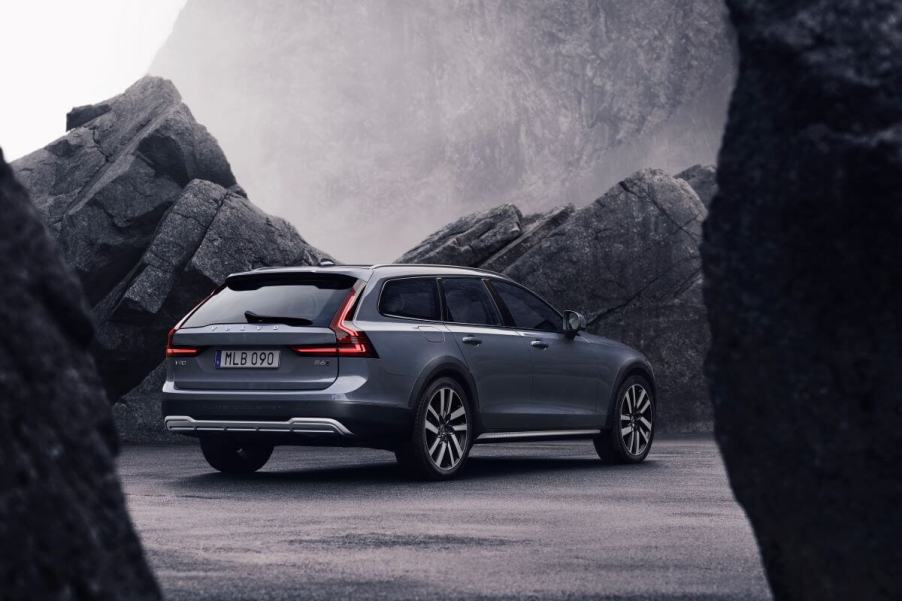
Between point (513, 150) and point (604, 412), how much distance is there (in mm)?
91622

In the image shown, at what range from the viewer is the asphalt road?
5.51 m

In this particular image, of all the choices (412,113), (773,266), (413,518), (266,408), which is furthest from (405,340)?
(412,113)

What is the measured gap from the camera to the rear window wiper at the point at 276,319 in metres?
9.94

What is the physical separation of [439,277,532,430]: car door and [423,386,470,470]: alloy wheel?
0.26 meters

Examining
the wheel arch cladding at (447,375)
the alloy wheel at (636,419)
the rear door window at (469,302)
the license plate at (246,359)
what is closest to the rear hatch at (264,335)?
the license plate at (246,359)

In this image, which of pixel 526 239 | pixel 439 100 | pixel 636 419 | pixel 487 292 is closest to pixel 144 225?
pixel 526 239

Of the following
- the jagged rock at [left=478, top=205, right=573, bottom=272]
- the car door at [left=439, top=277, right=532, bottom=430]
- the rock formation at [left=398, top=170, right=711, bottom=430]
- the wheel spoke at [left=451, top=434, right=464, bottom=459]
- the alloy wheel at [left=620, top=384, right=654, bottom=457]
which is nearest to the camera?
the wheel spoke at [left=451, top=434, right=464, bottom=459]

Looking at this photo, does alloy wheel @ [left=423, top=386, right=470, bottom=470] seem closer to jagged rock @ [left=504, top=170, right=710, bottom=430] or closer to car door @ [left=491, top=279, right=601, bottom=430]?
car door @ [left=491, top=279, right=601, bottom=430]

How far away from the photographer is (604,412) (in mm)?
12070

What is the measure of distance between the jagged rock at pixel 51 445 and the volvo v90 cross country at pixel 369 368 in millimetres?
6473

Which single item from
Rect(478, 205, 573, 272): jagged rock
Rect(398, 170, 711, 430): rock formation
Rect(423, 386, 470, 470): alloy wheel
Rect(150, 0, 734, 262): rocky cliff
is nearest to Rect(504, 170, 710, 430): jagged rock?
Rect(398, 170, 711, 430): rock formation

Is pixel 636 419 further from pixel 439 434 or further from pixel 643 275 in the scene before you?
pixel 643 275

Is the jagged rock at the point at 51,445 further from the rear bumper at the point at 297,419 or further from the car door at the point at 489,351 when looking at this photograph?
the car door at the point at 489,351

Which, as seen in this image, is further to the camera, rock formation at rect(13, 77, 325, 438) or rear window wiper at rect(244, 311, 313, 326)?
rock formation at rect(13, 77, 325, 438)
